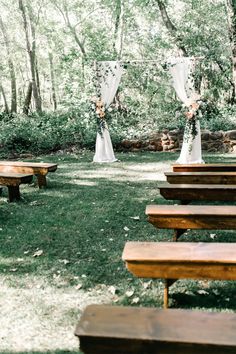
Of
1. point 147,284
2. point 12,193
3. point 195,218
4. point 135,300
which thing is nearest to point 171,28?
point 12,193

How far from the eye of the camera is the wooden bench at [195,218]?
3879 millimetres

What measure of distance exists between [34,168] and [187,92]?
198 inches

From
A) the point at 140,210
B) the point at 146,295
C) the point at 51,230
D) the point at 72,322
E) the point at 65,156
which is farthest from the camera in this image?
the point at 65,156

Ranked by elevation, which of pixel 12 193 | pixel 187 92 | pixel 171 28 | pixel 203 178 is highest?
pixel 171 28

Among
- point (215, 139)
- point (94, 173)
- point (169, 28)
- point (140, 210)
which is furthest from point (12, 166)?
point (169, 28)

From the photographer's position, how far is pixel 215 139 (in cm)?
1223

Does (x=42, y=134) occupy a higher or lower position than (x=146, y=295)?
higher

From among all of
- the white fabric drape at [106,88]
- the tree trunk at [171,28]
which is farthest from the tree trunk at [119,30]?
the white fabric drape at [106,88]

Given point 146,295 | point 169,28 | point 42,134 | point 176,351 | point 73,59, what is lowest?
point 146,295

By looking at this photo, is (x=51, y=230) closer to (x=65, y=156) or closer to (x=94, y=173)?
(x=94, y=173)

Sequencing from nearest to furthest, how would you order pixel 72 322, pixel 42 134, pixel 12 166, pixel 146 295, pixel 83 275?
1. pixel 72 322
2. pixel 146 295
3. pixel 83 275
4. pixel 12 166
5. pixel 42 134

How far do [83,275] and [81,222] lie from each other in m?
1.63

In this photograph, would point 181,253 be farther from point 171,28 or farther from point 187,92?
point 171,28

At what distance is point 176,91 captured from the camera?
34.0ft
